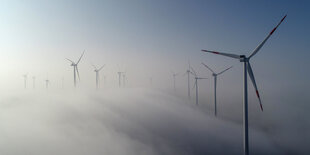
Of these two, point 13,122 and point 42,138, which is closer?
point 42,138

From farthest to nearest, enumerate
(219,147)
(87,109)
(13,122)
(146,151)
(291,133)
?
(87,109) → (13,122) → (291,133) → (219,147) → (146,151)

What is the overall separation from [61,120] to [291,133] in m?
121

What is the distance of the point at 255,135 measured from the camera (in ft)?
239

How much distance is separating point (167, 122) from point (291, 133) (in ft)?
202

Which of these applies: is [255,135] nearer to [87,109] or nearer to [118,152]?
[118,152]

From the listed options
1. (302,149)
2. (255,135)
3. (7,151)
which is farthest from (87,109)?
(302,149)

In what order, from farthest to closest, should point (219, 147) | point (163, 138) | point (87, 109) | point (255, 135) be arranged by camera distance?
point (87, 109)
point (255, 135)
point (163, 138)
point (219, 147)

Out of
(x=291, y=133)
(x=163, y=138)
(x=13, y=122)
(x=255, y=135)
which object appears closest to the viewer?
(x=163, y=138)

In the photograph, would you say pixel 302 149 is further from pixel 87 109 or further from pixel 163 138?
pixel 87 109

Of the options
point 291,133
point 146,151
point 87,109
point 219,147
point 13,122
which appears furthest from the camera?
point 87,109

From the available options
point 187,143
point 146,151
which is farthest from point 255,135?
point 146,151

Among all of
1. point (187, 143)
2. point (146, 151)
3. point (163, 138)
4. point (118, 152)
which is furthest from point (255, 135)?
point (118, 152)

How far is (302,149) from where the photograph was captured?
2413 inches

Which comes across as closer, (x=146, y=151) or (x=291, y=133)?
(x=146, y=151)
